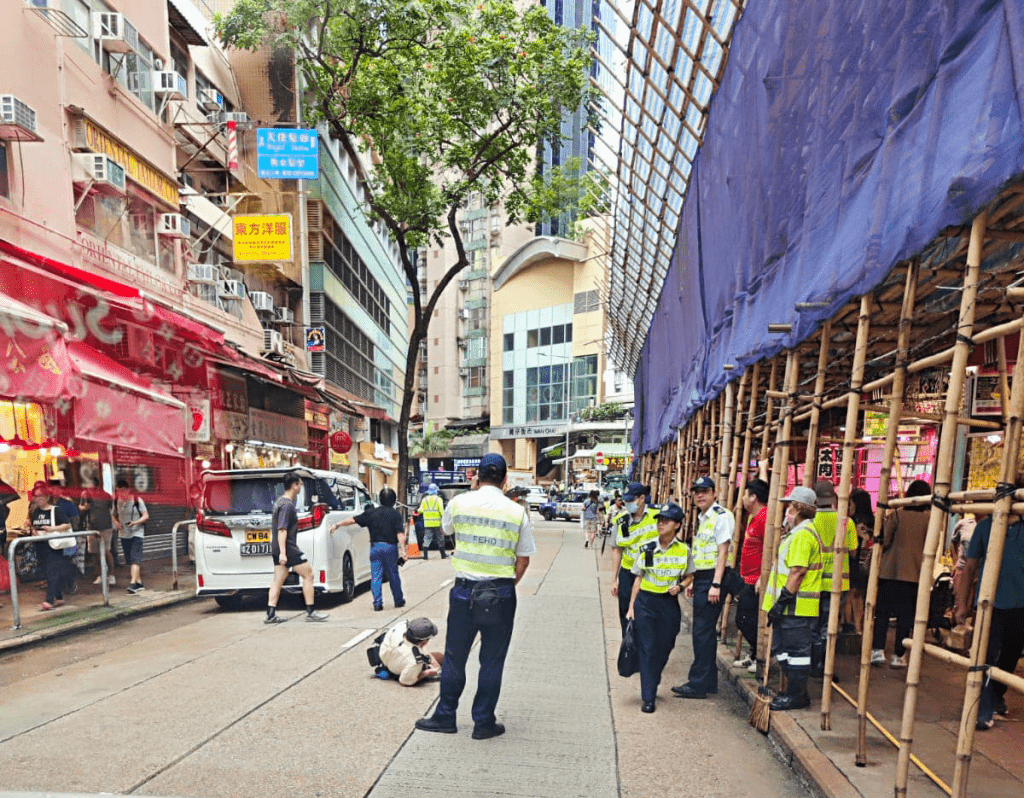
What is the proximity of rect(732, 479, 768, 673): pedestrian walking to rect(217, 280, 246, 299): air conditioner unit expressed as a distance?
50.1ft

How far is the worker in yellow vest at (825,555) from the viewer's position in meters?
6.12

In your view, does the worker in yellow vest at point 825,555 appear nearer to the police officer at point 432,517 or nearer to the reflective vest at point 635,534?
the reflective vest at point 635,534

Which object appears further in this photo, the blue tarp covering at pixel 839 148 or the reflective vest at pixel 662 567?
the reflective vest at pixel 662 567

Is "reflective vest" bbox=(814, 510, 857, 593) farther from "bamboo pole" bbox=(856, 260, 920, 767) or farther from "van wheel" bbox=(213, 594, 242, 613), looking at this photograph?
"van wheel" bbox=(213, 594, 242, 613)

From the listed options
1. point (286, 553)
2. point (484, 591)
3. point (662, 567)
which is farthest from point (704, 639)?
point (286, 553)

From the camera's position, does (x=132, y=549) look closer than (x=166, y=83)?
Yes

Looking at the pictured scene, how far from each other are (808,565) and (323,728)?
11.2ft

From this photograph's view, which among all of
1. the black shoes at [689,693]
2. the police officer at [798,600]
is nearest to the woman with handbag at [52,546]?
the black shoes at [689,693]

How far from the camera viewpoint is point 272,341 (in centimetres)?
2400

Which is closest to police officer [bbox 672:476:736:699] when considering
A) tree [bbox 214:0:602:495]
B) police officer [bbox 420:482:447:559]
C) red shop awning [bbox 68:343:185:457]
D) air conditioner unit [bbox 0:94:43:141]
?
red shop awning [bbox 68:343:185:457]

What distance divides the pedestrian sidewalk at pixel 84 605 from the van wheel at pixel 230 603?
529 millimetres

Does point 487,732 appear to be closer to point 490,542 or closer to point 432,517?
point 490,542

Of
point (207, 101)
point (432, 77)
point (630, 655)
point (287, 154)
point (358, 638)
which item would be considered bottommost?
point (358, 638)

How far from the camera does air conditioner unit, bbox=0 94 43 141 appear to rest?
11.4 m
